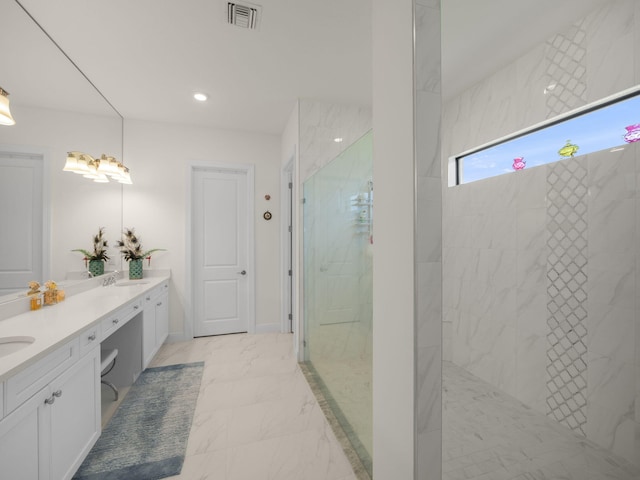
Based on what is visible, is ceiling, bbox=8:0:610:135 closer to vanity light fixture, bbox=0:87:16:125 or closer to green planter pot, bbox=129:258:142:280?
vanity light fixture, bbox=0:87:16:125

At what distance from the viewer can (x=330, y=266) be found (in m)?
2.17

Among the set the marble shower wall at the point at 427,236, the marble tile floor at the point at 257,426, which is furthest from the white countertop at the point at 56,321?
the marble shower wall at the point at 427,236

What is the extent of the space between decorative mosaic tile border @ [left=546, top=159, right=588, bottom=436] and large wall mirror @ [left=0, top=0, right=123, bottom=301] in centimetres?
358

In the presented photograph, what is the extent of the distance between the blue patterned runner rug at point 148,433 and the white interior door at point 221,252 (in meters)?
1.13

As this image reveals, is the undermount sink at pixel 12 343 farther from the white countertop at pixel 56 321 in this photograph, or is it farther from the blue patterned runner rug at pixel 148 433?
the blue patterned runner rug at pixel 148 433

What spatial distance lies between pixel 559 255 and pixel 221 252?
349 cm

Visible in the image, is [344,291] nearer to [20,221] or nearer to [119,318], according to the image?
[119,318]

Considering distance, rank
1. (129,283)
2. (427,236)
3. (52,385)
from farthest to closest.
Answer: (129,283) < (52,385) < (427,236)

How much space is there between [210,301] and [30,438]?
2.55 m

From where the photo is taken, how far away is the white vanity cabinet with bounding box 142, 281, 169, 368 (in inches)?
102

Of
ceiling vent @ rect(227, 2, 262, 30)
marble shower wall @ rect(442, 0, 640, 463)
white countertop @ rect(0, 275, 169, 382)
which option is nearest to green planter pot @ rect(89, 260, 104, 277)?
white countertop @ rect(0, 275, 169, 382)

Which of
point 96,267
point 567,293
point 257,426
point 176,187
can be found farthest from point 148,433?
point 567,293

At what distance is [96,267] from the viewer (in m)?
2.73

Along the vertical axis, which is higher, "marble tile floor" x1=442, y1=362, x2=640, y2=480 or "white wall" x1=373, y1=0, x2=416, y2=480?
"white wall" x1=373, y1=0, x2=416, y2=480
